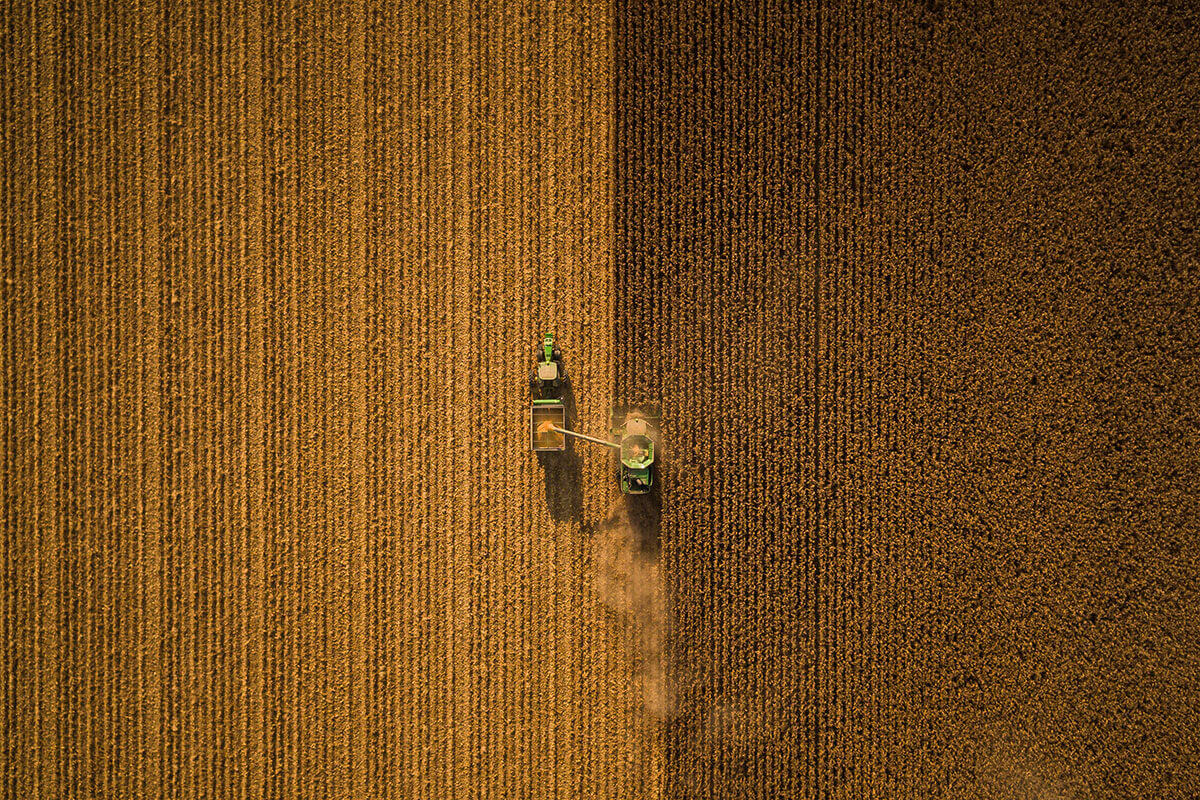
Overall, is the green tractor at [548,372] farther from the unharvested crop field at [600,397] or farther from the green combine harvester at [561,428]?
the unharvested crop field at [600,397]

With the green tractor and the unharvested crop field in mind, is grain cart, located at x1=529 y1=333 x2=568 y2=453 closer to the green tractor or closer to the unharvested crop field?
the green tractor

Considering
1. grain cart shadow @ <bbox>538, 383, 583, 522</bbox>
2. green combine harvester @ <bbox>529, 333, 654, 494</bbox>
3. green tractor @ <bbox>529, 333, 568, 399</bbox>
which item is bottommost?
grain cart shadow @ <bbox>538, 383, 583, 522</bbox>

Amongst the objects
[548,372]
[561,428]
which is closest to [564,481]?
[561,428]

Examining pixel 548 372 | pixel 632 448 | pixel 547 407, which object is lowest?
pixel 632 448

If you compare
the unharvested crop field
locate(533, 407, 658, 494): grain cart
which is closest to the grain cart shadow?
the unharvested crop field

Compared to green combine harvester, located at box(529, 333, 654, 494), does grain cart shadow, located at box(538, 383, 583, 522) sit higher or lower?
lower

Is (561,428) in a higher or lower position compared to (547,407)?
lower

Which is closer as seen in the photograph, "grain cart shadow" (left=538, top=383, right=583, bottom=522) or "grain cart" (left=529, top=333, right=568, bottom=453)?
"grain cart" (left=529, top=333, right=568, bottom=453)

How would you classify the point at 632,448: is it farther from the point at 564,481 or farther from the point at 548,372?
the point at 548,372
